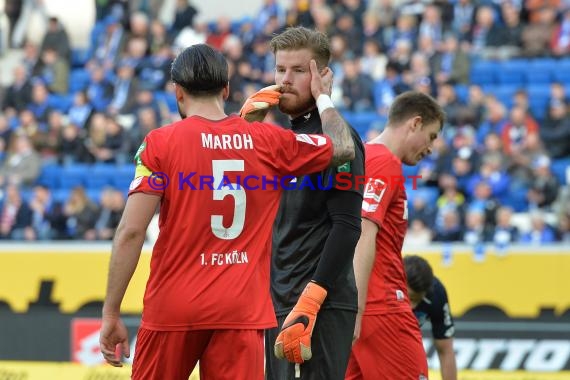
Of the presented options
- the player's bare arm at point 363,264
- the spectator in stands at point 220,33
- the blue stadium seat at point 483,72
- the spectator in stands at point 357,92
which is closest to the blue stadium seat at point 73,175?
the spectator in stands at point 220,33

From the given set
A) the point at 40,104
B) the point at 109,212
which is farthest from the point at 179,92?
the point at 40,104

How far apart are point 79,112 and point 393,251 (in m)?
14.4

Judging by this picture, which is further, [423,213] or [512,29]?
[512,29]

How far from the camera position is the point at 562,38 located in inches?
703

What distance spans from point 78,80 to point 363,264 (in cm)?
1676

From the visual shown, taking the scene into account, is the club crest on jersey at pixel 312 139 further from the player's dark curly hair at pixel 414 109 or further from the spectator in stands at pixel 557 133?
the spectator in stands at pixel 557 133

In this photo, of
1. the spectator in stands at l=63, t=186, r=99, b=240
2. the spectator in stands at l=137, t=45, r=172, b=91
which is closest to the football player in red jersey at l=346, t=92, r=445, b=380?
the spectator in stands at l=63, t=186, r=99, b=240

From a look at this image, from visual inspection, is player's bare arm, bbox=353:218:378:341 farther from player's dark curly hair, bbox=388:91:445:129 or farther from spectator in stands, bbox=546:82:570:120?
spectator in stands, bbox=546:82:570:120

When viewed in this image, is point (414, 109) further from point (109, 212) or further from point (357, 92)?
point (357, 92)

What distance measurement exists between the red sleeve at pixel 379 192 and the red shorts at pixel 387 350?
60 cm

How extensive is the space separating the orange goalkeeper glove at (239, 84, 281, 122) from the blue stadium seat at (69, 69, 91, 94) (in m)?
16.5

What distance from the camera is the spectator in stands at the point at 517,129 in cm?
1584

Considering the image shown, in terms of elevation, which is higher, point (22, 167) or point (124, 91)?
point (124, 91)

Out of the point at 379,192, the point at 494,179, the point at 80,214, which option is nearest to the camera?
the point at 379,192
